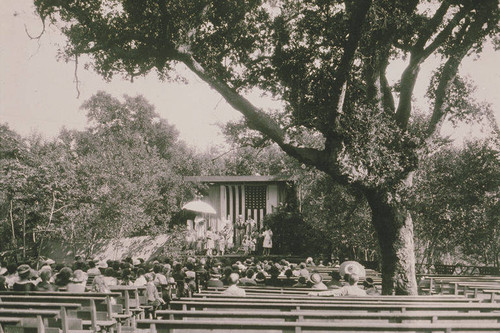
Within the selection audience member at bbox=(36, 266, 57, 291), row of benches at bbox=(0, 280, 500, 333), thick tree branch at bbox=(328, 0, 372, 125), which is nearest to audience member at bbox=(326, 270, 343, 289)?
row of benches at bbox=(0, 280, 500, 333)

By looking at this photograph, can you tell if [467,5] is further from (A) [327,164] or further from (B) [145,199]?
(B) [145,199]

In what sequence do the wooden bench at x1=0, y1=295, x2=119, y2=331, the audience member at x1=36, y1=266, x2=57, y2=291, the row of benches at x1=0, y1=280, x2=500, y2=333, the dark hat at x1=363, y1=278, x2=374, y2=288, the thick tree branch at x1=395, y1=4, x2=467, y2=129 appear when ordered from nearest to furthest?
1. the row of benches at x1=0, y1=280, x2=500, y2=333
2. the wooden bench at x1=0, y1=295, x2=119, y2=331
3. the audience member at x1=36, y1=266, x2=57, y2=291
4. the dark hat at x1=363, y1=278, x2=374, y2=288
5. the thick tree branch at x1=395, y1=4, x2=467, y2=129

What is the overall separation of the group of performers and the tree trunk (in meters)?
12.3

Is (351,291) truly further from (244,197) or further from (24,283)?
(244,197)

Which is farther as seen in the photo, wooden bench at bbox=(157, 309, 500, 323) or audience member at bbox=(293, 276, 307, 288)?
audience member at bbox=(293, 276, 307, 288)

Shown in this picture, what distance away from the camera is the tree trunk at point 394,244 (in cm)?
956

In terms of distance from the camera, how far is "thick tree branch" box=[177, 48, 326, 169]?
983 centimetres

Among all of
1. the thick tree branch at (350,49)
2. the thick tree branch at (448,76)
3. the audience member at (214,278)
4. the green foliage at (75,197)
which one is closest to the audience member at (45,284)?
the audience member at (214,278)

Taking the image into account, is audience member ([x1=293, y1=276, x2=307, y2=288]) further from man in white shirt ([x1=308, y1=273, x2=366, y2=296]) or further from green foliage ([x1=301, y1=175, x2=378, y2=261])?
green foliage ([x1=301, y1=175, x2=378, y2=261])

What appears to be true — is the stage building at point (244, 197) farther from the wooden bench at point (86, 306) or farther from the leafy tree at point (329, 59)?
the wooden bench at point (86, 306)

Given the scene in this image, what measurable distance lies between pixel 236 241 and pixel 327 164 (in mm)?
15568

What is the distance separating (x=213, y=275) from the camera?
1312 cm

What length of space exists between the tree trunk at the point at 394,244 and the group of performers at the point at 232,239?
12298 millimetres

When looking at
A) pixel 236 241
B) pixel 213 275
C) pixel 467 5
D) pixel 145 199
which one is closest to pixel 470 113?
pixel 467 5
